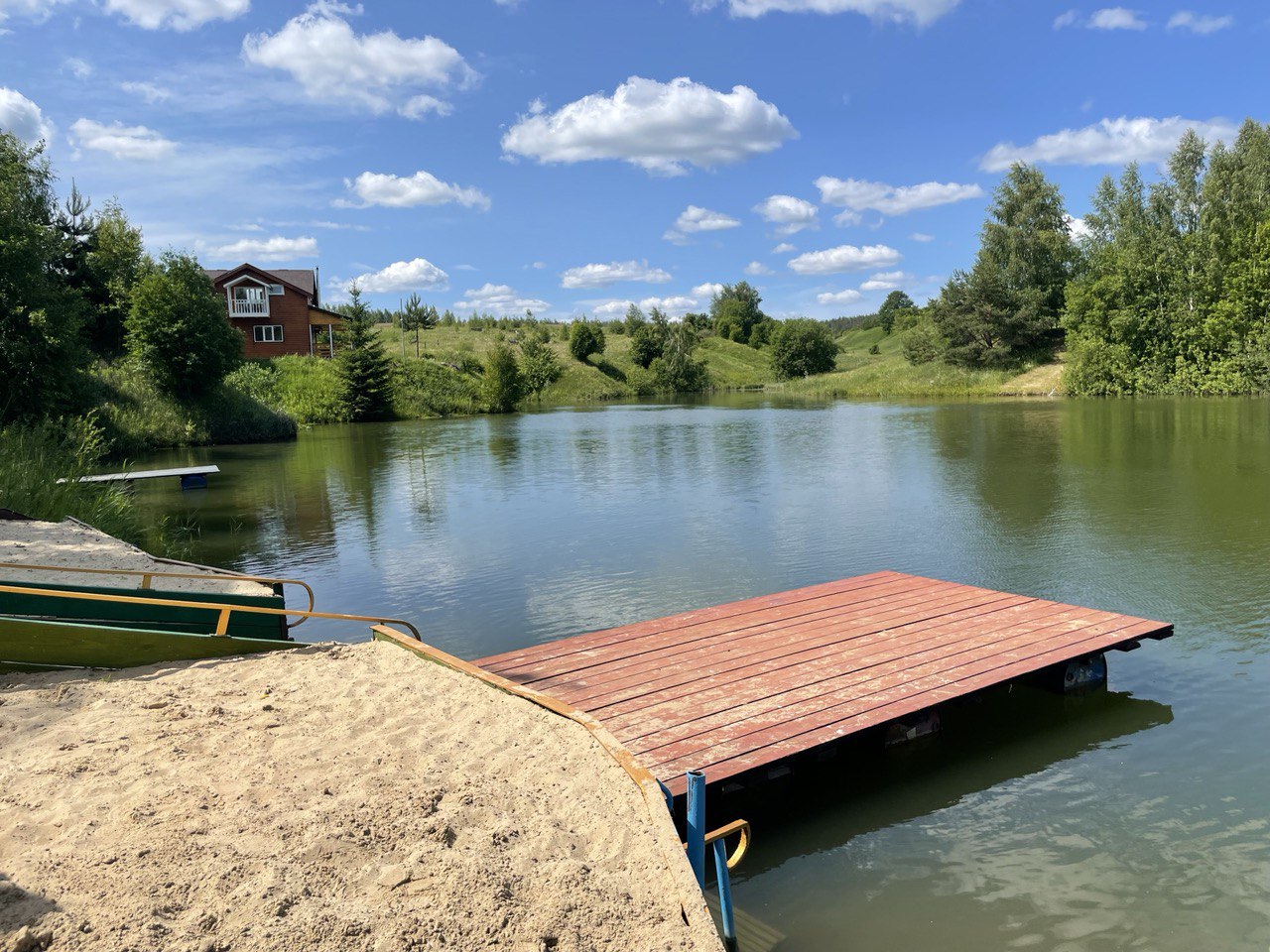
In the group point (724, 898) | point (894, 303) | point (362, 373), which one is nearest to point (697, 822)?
point (724, 898)

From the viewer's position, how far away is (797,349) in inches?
3410

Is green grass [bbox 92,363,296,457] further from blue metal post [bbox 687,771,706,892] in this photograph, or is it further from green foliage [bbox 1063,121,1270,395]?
green foliage [bbox 1063,121,1270,395]

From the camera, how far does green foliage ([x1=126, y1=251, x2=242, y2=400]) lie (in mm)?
36531

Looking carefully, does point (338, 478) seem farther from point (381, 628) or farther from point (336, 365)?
point (336, 365)

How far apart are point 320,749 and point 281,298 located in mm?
59055

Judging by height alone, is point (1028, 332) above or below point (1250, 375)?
above

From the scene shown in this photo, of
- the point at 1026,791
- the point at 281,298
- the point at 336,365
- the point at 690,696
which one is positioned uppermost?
the point at 281,298

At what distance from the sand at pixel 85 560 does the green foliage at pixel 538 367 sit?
59.5 m

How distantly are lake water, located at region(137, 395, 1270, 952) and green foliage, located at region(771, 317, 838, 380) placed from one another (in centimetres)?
5605

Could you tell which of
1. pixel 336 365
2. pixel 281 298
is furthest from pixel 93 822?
pixel 281 298

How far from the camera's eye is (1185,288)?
50344 millimetres

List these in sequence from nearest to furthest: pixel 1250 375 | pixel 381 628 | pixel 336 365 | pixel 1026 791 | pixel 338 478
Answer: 1. pixel 1026 791
2. pixel 381 628
3. pixel 338 478
4. pixel 1250 375
5. pixel 336 365

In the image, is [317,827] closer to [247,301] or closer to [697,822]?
[697,822]

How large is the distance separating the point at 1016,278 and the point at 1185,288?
11.8 meters
